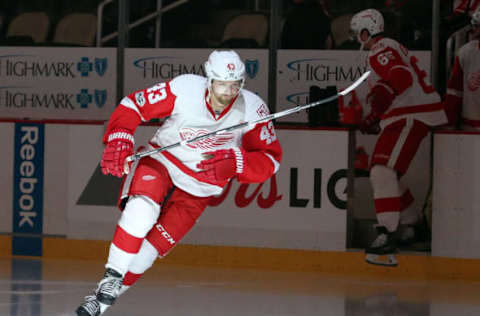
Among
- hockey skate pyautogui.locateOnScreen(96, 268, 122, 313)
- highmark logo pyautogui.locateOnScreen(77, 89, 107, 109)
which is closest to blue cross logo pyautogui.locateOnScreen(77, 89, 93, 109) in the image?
highmark logo pyautogui.locateOnScreen(77, 89, 107, 109)

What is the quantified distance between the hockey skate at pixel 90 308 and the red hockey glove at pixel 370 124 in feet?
8.34

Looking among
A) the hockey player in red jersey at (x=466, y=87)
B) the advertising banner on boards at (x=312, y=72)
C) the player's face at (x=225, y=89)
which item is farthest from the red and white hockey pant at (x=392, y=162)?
the player's face at (x=225, y=89)

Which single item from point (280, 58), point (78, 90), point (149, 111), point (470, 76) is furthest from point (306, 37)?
point (149, 111)

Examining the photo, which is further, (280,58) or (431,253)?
(280,58)

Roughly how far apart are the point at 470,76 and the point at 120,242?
10.3 ft

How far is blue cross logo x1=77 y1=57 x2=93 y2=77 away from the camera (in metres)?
7.43

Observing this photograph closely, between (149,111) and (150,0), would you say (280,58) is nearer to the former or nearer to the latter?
(150,0)

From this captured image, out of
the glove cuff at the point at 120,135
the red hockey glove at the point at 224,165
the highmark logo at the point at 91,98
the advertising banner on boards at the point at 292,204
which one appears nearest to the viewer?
the glove cuff at the point at 120,135

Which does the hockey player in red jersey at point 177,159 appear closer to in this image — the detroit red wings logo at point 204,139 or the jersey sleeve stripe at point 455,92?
the detroit red wings logo at point 204,139

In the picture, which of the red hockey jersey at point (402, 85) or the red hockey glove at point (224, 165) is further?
the red hockey jersey at point (402, 85)

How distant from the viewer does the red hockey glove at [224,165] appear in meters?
4.58

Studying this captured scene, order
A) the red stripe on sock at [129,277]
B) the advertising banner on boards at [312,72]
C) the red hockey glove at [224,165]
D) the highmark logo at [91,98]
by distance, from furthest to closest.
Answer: the highmark logo at [91,98] < the advertising banner on boards at [312,72] < the red stripe on sock at [129,277] < the red hockey glove at [224,165]

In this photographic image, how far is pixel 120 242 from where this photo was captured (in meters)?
4.43

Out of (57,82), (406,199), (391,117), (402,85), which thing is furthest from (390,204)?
(57,82)
